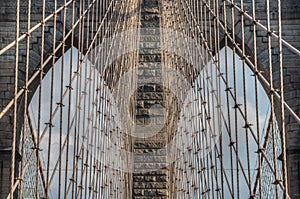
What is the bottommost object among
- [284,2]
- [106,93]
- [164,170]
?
[164,170]

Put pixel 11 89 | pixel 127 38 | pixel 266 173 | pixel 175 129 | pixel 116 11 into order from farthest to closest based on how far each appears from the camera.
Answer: pixel 266 173
pixel 11 89
pixel 175 129
pixel 127 38
pixel 116 11

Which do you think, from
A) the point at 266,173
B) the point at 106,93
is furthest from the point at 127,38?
the point at 266,173

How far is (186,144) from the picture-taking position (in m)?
9.88

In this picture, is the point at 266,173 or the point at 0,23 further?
the point at 266,173

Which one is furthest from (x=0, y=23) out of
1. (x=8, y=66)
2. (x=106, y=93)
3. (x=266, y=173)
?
(x=266, y=173)

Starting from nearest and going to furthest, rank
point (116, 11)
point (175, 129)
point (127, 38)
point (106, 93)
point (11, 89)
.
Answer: point (106, 93) < point (116, 11) < point (127, 38) < point (175, 129) < point (11, 89)

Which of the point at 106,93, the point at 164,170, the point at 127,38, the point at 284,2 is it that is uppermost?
the point at 284,2

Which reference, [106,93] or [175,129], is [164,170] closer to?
[175,129]

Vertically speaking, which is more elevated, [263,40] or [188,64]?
[263,40]

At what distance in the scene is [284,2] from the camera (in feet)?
41.3

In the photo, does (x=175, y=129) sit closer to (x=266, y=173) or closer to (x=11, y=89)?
(x=11, y=89)

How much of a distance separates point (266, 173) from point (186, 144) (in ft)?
26.3

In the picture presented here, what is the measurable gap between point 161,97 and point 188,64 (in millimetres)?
1301

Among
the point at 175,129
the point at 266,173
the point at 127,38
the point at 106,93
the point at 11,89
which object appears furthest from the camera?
the point at 266,173
